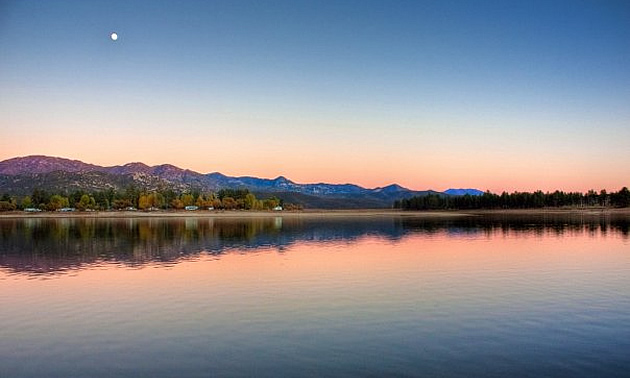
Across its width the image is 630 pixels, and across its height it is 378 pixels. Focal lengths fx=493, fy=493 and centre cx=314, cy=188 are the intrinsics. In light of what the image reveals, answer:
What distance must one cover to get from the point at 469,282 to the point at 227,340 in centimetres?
2471

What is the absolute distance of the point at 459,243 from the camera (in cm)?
8119

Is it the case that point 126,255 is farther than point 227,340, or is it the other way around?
point 126,255

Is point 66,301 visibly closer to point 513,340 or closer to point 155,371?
point 155,371

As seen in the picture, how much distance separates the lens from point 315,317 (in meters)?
29.1

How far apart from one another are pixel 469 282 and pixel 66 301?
31.3 metres

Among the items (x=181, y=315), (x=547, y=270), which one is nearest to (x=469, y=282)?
(x=547, y=270)

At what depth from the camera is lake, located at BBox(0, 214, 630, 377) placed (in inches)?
813

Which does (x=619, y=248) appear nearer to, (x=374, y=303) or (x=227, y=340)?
(x=374, y=303)

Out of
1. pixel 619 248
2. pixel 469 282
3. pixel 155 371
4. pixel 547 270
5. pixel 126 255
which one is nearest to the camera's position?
pixel 155 371

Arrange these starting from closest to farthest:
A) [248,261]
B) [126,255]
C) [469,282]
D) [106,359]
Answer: [106,359]
[469,282]
[248,261]
[126,255]

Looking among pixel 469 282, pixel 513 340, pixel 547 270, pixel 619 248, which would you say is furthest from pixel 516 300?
pixel 619 248

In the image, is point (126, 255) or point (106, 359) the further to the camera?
point (126, 255)

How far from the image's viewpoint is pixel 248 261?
56594mm

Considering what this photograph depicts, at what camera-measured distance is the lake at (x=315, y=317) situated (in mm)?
20656
